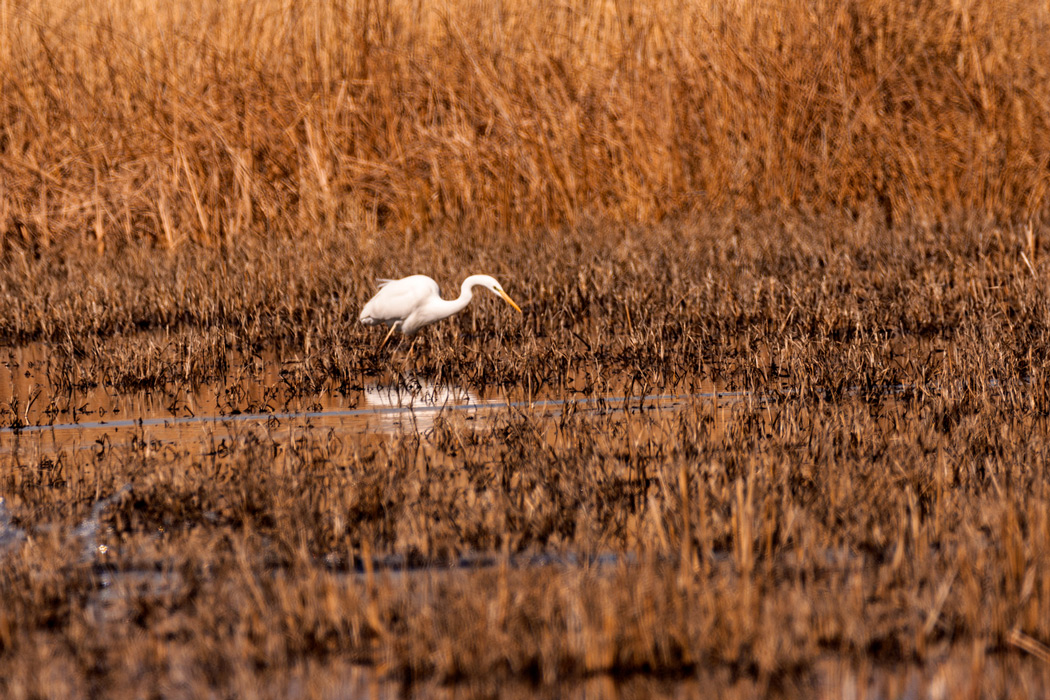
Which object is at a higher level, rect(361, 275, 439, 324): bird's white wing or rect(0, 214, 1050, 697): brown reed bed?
rect(361, 275, 439, 324): bird's white wing

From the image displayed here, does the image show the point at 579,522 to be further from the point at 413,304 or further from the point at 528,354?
the point at 413,304

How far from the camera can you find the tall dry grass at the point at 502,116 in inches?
372

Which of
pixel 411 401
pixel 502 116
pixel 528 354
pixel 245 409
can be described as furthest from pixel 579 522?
pixel 502 116

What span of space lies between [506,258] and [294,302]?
1.73 meters

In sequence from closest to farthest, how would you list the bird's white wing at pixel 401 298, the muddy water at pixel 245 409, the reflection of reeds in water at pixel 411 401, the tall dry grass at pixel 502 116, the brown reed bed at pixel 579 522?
the brown reed bed at pixel 579 522 → the muddy water at pixel 245 409 → the reflection of reeds in water at pixel 411 401 → the bird's white wing at pixel 401 298 → the tall dry grass at pixel 502 116

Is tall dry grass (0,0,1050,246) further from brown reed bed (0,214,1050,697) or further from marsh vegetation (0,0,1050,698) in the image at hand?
brown reed bed (0,214,1050,697)

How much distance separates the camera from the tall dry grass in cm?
945

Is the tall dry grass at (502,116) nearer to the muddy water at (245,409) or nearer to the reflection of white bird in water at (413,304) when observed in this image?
the reflection of white bird in water at (413,304)

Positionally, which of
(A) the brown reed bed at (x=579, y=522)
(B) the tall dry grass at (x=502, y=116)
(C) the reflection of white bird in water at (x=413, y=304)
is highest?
(B) the tall dry grass at (x=502, y=116)

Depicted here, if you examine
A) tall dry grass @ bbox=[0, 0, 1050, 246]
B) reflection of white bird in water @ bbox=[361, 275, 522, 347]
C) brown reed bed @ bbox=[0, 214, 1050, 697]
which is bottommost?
brown reed bed @ bbox=[0, 214, 1050, 697]

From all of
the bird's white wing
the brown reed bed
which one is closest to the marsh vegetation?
the brown reed bed

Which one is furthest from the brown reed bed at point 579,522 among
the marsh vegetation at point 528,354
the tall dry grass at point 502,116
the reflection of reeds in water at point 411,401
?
the tall dry grass at point 502,116

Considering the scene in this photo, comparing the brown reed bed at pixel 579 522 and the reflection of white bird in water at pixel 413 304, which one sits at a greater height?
the reflection of white bird in water at pixel 413 304

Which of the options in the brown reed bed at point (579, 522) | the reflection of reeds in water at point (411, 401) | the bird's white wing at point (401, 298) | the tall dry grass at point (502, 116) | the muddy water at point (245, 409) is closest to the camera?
the brown reed bed at point (579, 522)
